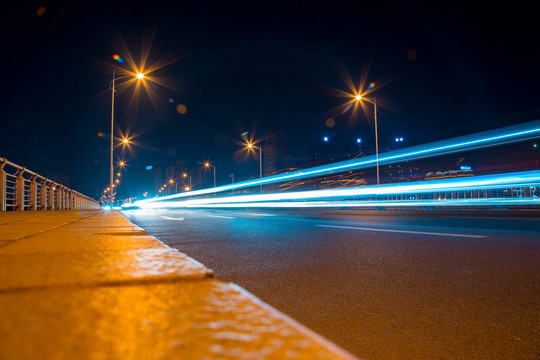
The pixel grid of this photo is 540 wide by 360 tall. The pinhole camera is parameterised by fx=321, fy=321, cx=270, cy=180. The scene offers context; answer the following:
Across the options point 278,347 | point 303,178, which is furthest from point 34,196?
point 303,178

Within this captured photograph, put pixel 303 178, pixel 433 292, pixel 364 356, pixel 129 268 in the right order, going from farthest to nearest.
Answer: pixel 303 178
pixel 433 292
pixel 364 356
pixel 129 268

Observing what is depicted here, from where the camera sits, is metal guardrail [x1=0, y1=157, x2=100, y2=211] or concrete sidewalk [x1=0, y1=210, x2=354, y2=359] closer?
concrete sidewalk [x1=0, y1=210, x2=354, y2=359]

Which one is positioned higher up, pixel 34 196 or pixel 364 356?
pixel 34 196

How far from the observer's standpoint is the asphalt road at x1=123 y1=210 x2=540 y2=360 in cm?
192

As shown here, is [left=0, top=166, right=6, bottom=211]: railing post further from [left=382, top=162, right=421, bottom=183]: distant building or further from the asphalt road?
[left=382, top=162, right=421, bottom=183]: distant building

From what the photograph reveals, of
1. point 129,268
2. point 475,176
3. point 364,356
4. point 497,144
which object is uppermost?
point 497,144

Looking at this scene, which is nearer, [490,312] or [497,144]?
[490,312]

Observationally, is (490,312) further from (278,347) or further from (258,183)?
(258,183)

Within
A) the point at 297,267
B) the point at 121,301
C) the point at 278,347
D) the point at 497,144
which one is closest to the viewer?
the point at 278,347

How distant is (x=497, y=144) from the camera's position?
44.2ft

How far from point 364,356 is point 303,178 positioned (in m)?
27.5

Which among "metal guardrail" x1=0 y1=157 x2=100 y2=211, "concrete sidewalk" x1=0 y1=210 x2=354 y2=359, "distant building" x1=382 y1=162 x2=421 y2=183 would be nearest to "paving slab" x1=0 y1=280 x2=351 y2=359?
"concrete sidewalk" x1=0 y1=210 x2=354 y2=359

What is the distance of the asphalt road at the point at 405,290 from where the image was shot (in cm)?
192

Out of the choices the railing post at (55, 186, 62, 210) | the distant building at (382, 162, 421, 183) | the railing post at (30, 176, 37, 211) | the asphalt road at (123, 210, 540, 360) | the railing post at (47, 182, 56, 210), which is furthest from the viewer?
the distant building at (382, 162, 421, 183)
